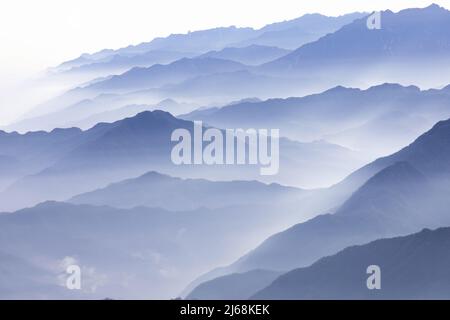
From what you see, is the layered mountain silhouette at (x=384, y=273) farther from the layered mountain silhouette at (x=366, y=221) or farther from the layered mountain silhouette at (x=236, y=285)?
the layered mountain silhouette at (x=366, y=221)

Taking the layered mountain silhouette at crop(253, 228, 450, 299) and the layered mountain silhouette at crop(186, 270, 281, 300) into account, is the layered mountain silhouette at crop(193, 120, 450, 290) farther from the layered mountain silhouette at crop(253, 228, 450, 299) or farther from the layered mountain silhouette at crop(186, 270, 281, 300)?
the layered mountain silhouette at crop(253, 228, 450, 299)

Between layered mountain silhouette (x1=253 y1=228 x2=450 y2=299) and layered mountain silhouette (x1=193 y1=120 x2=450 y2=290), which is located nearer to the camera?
layered mountain silhouette (x1=253 y1=228 x2=450 y2=299)

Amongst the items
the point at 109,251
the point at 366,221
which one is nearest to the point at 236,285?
the point at 366,221

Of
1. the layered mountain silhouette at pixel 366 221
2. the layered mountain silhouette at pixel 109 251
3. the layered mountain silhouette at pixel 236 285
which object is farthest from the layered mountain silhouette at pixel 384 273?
the layered mountain silhouette at pixel 109 251

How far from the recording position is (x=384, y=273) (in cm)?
9981

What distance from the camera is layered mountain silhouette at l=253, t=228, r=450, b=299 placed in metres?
93.8

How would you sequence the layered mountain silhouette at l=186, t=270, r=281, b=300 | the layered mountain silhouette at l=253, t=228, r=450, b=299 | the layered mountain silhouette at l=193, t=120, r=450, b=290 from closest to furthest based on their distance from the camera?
the layered mountain silhouette at l=253, t=228, r=450, b=299
the layered mountain silhouette at l=186, t=270, r=281, b=300
the layered mountain silhouette at l=193, t=120, r=450, b=290

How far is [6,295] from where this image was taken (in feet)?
488

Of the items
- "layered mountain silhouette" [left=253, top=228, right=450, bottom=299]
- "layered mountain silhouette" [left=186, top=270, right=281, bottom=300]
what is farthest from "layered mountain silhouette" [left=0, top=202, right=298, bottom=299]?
"layered mountain silhouette" [left=253, top=228, right=450, bottom=299]

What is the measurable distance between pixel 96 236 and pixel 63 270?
19510 millimetres

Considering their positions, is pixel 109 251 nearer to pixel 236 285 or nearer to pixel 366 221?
pixel 236 285
